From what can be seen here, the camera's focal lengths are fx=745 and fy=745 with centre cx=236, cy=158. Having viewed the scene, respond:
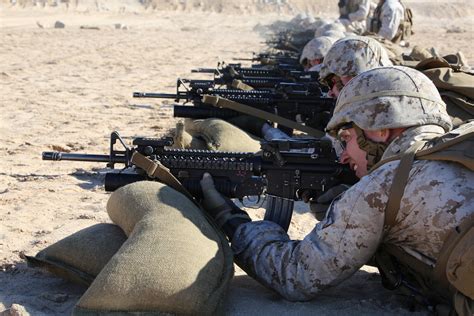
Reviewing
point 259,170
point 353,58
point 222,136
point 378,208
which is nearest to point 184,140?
point 222,136

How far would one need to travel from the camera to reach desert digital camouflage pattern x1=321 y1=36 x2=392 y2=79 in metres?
5.42

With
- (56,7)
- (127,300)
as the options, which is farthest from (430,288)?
(56,7)

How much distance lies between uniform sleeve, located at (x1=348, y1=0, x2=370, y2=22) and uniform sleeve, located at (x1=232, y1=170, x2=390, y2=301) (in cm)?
1239

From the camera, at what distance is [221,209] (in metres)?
3.74

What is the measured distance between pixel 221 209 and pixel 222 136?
270cm

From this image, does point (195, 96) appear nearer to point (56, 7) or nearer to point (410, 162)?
point (410, 162)

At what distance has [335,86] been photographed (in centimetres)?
571

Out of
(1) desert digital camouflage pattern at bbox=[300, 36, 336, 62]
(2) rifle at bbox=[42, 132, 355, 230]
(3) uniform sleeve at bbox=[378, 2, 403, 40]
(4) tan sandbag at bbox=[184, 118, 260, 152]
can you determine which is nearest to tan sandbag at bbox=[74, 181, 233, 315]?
(2) rifle at bbox=[42, 132, 355, 230]

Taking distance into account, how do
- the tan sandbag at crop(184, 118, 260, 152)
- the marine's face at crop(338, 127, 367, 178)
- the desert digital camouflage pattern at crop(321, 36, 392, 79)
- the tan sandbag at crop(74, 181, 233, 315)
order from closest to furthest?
the tan sandbag at crop(74, 181, 233, 315) < the marine's face at crop(338, 127, 367, 178) < the desert digital camouflage pattern at crop(321, 36, 392, 79) < the tan sandbag at crop(184, 118, 260, 152)

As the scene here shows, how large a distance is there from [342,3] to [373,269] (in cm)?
1259

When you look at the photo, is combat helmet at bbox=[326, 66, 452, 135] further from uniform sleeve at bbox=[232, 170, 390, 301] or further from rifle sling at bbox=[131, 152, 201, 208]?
rifle sling at bbox=[131, 152, 201, 208]

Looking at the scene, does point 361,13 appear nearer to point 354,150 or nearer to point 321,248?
point 354,150

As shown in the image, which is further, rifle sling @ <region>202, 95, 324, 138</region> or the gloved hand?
rifle sling @ <region>202, 95, 324, 138</region>

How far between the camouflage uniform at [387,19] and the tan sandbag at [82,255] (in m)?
9.15
